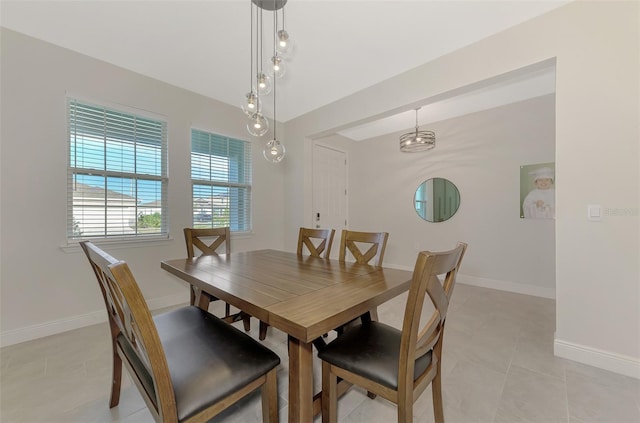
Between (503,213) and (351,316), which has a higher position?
(503,213)

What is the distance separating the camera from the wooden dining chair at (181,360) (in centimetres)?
80

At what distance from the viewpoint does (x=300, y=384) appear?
102 centimetres

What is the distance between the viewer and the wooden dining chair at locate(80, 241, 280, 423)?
804 millimetres

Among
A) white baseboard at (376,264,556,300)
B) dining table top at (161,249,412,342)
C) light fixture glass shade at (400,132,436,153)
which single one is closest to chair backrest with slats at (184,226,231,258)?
dining table top at (161,249,412,342)

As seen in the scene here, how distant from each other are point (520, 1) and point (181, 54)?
2911 millimetres

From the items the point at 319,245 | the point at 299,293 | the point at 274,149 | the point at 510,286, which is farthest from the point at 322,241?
the point at 510,286

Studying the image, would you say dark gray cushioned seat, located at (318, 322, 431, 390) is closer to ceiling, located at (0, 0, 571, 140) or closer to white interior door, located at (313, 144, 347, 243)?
ceiling, located at (0, 0, 571, 140)

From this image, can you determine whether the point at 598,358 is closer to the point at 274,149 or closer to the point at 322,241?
the point at 322,241

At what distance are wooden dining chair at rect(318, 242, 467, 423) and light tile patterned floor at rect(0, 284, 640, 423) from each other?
1.28 ft

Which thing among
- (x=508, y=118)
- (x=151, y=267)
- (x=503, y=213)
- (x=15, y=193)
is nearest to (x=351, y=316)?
(x=151, y=267)

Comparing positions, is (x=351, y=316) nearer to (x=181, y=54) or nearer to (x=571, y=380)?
(x=571, y=380)

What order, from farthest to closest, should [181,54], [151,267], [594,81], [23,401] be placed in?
[151,267], [181,54], [594,81], [23,401]

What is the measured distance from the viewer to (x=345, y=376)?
3.64ft

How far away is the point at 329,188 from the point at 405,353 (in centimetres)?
374
